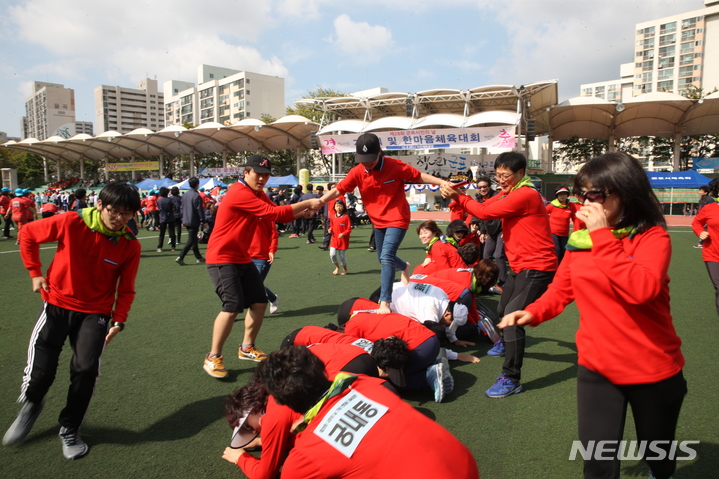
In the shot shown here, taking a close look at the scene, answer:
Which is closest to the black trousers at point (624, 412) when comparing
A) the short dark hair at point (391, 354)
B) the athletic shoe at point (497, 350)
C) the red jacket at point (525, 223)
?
the short dark hair at point (391, 354)

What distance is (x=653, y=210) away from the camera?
1786 millimetres

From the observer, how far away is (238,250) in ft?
13.8

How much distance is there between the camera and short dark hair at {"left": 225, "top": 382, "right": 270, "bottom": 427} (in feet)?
8.72

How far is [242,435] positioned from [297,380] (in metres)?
1.05

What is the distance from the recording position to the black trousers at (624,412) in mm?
1812

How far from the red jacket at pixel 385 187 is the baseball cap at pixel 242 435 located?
2.40 meters

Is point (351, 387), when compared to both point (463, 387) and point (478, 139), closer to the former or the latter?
point (463, 387)

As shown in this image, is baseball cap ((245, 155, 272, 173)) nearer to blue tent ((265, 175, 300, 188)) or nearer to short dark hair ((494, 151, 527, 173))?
short dark hair ((494, 151, 527, 173))

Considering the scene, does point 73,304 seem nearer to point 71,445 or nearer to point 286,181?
point 71,445

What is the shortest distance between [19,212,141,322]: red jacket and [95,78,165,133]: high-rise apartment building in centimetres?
15051

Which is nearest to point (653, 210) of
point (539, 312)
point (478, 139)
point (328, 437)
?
point (539, 312)

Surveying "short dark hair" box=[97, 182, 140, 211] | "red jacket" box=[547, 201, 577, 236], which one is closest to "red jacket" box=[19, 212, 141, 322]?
"short dark hair" box=[97, 182, 140, 211]

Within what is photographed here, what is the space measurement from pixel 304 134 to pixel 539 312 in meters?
35.6

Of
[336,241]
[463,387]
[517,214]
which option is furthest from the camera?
[336,241]
